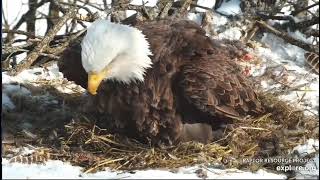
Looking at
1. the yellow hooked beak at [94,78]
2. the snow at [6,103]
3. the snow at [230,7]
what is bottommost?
the snow at [6,103]

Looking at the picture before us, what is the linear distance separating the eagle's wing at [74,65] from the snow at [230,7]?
1983mm

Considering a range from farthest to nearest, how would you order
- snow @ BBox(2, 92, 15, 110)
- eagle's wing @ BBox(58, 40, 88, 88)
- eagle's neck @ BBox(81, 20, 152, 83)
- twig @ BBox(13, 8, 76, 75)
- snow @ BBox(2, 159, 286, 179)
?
1. twig @ BBox(13, 8, 76, 75)
2. snow @ BBox(2, 92, 15, 110)
3. eagle's wing @ BBox(58, 40, 88, 88)
4. eagle's neck @ BBox(81, 20, 152, 83)
5. snow @ BBox(2, 159, 286, 179)

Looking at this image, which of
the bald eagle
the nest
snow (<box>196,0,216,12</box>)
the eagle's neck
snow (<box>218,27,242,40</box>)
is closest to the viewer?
the eagle's neck

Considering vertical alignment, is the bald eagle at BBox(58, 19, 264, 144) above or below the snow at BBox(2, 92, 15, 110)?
above

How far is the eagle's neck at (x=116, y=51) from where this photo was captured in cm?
321

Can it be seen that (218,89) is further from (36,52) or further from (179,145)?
(36,52)

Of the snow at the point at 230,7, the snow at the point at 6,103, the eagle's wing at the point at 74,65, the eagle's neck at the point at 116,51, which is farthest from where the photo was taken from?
the snow at the point at 230,7

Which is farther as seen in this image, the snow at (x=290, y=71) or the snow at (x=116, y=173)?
the snow at (x=290, y=71)

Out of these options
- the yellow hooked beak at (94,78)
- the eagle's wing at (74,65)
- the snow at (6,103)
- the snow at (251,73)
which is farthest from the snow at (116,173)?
the snow at (6,103)

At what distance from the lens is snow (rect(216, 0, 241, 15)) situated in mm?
5508

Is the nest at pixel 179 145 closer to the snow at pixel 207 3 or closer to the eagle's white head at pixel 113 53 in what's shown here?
the eagle's white head at pixel 113 53

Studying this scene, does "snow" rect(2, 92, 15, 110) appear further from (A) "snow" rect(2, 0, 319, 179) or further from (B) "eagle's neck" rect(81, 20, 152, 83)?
(B) "eagle's neck" rect(81, 20, 152, 83)

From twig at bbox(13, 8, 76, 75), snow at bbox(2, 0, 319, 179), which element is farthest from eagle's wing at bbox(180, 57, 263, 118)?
twig at bbox(13, 8, 76, 75)

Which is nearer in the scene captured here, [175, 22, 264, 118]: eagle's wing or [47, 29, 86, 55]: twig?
[175, 22, 264, 118]: eagle's wing
